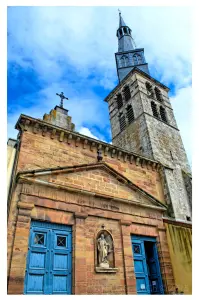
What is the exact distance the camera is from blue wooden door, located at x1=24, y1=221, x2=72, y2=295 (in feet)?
20.9

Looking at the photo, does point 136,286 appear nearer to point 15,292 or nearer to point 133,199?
point 133,199

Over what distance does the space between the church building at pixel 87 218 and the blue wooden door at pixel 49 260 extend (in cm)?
2

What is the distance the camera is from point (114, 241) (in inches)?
321

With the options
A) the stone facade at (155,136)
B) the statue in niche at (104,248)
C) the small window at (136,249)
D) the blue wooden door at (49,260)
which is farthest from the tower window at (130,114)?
the blue wooden door at (49,260)

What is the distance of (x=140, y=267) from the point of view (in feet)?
27.4

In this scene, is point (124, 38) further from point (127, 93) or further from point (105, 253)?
point (105, 253)

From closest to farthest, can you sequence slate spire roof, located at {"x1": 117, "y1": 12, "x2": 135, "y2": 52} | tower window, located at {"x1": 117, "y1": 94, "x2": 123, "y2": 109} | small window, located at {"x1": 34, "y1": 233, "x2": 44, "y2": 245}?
1. small window, located at {"x1": 34, "y1": 233, "x2": 44, "y2": 245}
2. tower window, located at {"x1": 117, "y1": 94, "x2": 123, "y2": 109}
3. slate spire roof, located at {"x1": 117, "y1": 12, "x2": 135, "y2": 52}

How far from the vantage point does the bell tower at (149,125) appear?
12.2m

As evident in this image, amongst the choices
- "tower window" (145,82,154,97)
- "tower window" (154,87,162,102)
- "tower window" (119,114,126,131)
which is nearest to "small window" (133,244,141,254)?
"tower window" (119,114,126,131)

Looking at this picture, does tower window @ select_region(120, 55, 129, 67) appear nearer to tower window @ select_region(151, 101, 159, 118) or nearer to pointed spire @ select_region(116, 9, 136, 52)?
pointed spire @ select_region(116, 9, 136, 52)

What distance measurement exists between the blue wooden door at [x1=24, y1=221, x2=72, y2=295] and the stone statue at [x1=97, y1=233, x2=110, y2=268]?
0.98m

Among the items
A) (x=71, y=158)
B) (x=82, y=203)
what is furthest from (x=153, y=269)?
(x=71, y=158)

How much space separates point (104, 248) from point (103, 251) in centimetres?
10

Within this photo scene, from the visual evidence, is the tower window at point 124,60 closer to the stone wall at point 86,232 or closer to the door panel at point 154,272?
the stone wall at point 86,232
